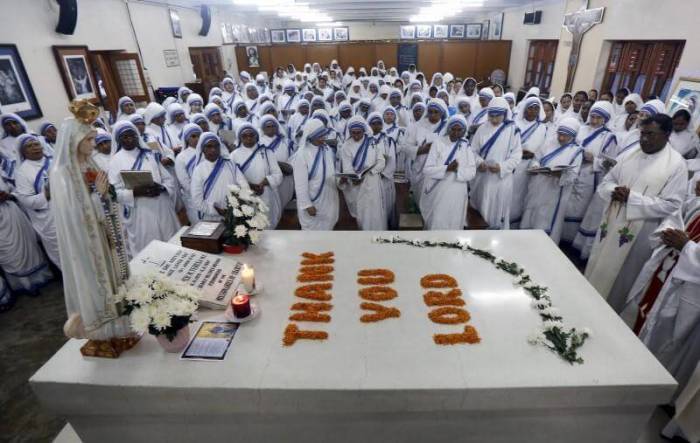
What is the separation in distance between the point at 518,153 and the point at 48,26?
8006mm

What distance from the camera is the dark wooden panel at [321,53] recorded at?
54.4 feet

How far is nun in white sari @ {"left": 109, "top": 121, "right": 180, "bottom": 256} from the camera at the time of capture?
397 cm

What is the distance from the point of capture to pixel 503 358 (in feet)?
6.66

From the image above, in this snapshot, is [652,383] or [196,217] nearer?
[652,383]

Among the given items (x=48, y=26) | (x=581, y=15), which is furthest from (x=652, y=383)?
(x=581, y=15)

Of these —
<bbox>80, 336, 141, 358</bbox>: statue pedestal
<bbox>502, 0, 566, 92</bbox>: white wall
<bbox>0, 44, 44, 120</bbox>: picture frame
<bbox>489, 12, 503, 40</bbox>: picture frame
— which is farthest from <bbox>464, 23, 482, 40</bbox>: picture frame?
<bbox>80, 336, 141, 358</bbox>: statue pedestal

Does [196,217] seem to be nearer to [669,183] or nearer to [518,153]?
[518,153]

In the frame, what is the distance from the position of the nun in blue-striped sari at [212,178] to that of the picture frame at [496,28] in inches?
688

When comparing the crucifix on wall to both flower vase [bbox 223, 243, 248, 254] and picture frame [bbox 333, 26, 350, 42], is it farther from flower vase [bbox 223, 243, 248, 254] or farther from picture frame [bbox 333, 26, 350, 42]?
picture frame [bbox 333, 26, 350, 42]

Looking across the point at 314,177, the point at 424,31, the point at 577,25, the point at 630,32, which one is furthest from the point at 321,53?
the point at 314,177

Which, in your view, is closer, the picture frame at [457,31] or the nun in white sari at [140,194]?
the nun in white sari at [140,194]

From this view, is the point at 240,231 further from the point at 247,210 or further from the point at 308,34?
the point at 308,34

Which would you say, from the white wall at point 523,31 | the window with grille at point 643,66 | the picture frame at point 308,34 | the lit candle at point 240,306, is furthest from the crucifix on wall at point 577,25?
the picture frame at point 308,34

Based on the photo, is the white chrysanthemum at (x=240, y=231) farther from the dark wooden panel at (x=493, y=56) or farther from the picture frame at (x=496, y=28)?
the picture frame at (x=496, y=28)
